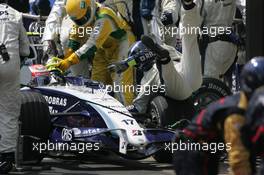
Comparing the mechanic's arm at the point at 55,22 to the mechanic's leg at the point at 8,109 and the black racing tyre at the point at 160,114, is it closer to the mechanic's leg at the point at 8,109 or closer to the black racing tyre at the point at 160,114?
the black racing tyre at the point at 160,114

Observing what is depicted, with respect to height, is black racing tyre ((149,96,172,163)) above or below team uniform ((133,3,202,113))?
below

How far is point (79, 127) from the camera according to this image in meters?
8.71

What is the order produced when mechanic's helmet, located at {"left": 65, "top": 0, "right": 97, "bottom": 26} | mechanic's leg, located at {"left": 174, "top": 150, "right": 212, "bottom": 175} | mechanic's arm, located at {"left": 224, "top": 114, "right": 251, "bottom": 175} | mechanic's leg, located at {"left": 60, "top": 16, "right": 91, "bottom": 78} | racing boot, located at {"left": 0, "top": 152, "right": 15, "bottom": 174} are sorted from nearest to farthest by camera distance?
1. mechanic's arm, located at {"left": 224, "top": 114, "right": 251, "bottom": 175}
2. mechanic's leg, located at {"left": 174, "top": 150, "right": 212, "bottom": 175}
3. racing boot, located at {"left": 0, "top": 152, "right": 15, "bottom": 174}
4. mechanic's helmet, located at {"left": 65, "top": 0, "right": 97, "bottom": 26}
5. mechanic's leg, located at {"left": 60, "top": 16, "right": 91, "bottom": 78}

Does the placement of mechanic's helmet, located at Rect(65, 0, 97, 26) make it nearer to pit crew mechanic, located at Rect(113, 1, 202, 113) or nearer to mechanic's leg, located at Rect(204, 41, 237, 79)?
pit crew mechanic, located at Rect(113, 1, 202, 113)

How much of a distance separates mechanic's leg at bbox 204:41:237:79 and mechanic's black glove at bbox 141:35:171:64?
190 centimetres

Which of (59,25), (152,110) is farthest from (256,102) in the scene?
(59,25)

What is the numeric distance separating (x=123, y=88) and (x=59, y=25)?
1.35 m

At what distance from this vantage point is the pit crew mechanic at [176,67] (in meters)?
8.92

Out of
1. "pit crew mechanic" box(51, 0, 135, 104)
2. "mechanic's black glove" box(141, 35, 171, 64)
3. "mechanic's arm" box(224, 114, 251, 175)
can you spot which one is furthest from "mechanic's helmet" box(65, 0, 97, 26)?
"mechanic's arm" box(224, 114, 251, 175)

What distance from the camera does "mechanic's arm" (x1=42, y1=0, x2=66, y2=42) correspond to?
34.9 ft

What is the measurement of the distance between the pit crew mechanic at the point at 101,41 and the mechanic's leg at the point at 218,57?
1.04 metres

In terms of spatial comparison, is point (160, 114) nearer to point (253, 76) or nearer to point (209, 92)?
point (209, 92)

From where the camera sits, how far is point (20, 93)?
8.52m

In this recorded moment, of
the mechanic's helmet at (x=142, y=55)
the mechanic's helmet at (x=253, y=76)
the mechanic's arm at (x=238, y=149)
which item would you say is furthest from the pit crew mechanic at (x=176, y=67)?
the mechanic's arm at (x=238, y=149)
